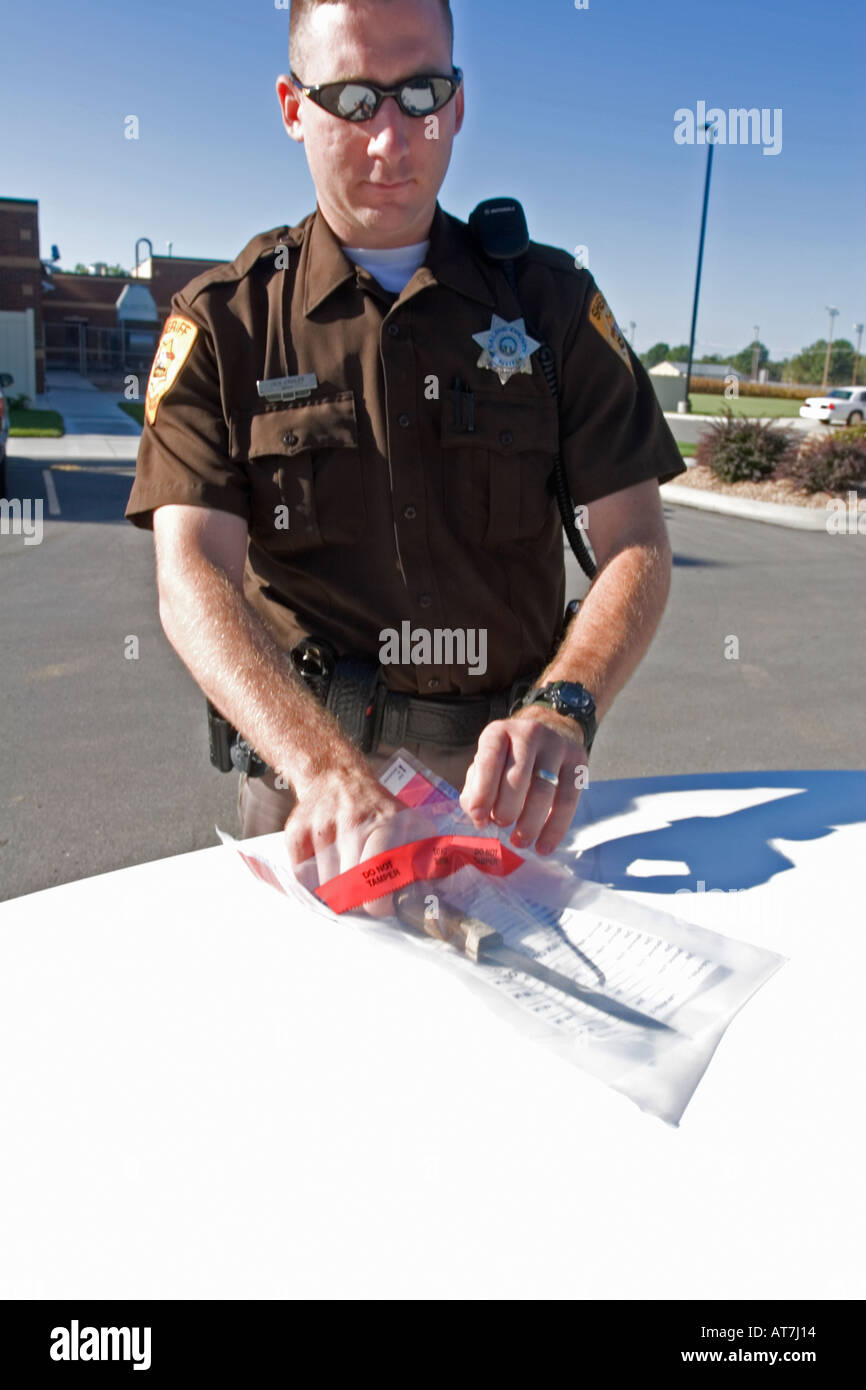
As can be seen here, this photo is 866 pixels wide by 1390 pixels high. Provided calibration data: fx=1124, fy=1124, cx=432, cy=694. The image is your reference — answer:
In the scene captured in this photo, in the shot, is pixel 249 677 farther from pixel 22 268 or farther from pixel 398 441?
pixel 22 268

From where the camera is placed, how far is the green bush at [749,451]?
50.6 ft

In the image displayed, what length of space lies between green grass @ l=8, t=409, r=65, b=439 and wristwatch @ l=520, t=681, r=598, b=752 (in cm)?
1872

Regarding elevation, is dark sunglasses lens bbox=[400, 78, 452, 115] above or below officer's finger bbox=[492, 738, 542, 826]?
above

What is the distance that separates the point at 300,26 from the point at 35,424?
21.0 metres

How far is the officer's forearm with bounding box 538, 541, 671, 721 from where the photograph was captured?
1473 mm

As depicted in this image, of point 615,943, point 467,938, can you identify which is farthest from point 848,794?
point 467,938

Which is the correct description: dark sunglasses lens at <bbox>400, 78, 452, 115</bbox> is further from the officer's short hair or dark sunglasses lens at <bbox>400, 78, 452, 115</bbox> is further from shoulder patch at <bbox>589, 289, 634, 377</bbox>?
shoulder patch at <bbox>589, 289, 634, 377</bbox>

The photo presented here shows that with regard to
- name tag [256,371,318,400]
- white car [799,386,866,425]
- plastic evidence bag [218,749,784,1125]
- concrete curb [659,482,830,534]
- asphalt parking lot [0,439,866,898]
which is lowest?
asphalt parking lot [0,439,866,898]

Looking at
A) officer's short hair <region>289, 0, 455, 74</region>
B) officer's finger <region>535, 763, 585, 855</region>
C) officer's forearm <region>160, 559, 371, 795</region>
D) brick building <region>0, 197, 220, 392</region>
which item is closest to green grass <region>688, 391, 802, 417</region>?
brick building <region>0, 197, 220, 392</region>

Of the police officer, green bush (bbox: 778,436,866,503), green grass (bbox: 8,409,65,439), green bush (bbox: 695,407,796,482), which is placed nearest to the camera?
the police officer

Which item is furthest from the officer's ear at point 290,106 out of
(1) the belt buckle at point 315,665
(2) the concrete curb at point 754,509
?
(2) the concrete curb at point 754,509

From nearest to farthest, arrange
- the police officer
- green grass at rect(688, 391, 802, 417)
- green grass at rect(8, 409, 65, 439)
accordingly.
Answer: the police officer, green grass at rect(8, 409, 65, 439), green grass at rect(688, 391, 802, 417)

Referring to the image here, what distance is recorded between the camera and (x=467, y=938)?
40.5 inches
